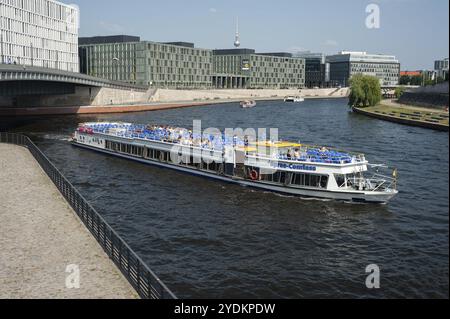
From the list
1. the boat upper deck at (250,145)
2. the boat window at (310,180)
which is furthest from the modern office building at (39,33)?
the boat window at (310,180)

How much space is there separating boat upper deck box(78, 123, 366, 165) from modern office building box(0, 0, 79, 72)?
282ft

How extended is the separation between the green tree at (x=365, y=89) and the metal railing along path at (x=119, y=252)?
10965 cm

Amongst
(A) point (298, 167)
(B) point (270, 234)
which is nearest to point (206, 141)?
(A) point (298, 167)

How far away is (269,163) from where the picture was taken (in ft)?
137

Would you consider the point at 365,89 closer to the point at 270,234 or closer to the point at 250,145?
the point at 250,145

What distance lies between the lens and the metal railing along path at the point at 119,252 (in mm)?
17234

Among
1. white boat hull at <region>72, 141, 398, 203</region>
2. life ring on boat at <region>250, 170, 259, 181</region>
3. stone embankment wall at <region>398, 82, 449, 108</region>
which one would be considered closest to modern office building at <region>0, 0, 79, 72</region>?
stone embankment wall at <region>398, 82, 449, 108</region>

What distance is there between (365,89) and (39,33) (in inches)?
3880

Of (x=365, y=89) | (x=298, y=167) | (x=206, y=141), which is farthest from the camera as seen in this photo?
(x=365, y=89)

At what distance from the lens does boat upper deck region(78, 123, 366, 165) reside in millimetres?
39844
